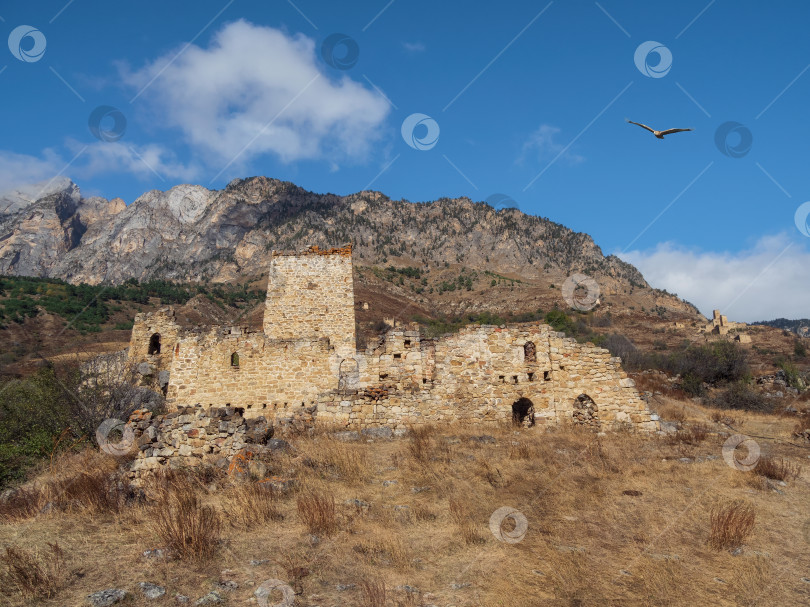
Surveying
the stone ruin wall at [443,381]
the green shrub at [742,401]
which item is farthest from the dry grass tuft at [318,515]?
the green shrub at [742,401]

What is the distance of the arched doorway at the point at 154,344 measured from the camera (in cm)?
1831

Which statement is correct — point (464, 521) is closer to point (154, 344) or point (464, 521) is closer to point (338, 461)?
point (338, 461)

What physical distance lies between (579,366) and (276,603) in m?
9.73

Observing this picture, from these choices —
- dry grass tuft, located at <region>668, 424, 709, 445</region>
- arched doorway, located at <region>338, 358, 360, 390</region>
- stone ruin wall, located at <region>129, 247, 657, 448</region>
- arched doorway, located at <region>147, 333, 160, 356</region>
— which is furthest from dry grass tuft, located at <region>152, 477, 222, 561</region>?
arched doorway, located at <region>147, 333, 160, 356</region>

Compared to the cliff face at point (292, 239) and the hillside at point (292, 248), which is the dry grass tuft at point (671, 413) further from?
the cliff face at point (292, 239)

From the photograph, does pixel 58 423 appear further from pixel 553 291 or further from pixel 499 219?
pixel 499 219

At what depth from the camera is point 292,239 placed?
100812mm

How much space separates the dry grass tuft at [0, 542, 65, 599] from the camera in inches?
164

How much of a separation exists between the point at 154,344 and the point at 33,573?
15639 millimetres

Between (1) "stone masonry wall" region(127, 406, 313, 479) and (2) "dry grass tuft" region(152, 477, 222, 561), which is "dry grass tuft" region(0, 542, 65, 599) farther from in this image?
(1) "stone masonry wall" region(127, 406, 313, 479)

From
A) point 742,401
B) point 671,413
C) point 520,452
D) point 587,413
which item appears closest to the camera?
point 520,452

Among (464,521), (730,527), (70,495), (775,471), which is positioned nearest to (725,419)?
(775,471)

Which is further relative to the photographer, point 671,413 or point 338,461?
point 671,413

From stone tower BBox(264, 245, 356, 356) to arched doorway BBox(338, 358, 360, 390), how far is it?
10.3 feet
